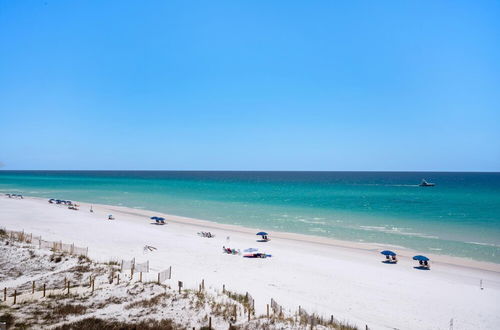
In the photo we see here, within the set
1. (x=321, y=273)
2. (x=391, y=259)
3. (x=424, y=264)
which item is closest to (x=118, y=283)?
(x=321, y=273)

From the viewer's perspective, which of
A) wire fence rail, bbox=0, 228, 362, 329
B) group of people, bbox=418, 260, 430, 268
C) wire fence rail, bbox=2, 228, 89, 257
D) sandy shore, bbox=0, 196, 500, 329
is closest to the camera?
wire fence rail, bbox=0, 228, 362, 329

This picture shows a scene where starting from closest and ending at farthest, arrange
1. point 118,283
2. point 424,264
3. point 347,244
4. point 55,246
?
point 118,283 < point 55,246 < point 424,264 < point 347,244

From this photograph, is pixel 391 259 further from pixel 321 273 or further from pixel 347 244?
pixel 321 273

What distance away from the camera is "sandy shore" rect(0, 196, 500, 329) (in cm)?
1666

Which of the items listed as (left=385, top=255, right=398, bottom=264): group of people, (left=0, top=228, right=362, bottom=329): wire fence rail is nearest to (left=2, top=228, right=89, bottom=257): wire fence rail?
(left=0, top=228, right=362, bottom=329): wire fence rail

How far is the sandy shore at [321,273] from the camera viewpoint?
16656mm

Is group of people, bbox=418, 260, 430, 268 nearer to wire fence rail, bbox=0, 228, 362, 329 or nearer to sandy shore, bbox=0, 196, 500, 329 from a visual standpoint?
sandy shore, bbox=0, 196, 500, 329

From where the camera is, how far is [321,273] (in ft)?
75.3

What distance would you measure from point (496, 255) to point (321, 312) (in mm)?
24470

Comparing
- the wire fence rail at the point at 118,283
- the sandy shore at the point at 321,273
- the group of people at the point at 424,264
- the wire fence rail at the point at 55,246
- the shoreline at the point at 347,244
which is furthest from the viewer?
the shoreline at the point at 347,244

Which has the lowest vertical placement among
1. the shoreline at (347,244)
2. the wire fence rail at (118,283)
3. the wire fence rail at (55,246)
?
the shoreline at (347,244)

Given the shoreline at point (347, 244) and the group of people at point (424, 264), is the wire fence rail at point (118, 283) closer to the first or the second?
the group of people at point (424, 264)

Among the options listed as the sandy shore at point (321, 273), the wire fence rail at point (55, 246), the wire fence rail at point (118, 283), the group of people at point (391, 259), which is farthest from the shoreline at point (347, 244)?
the wire fence rail at point (55, 246)

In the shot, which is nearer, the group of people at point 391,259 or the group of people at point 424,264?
the group of people at point 424,264
